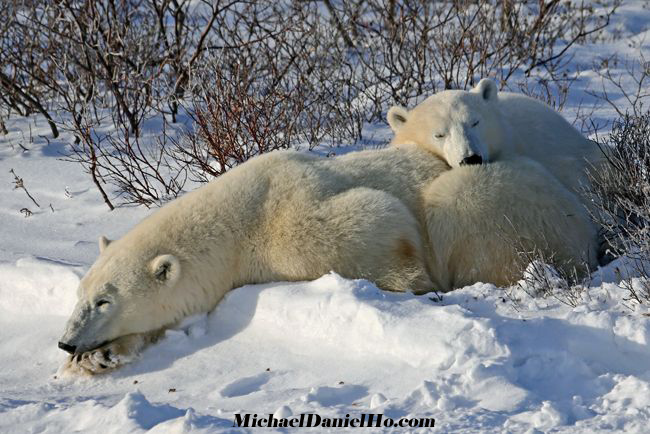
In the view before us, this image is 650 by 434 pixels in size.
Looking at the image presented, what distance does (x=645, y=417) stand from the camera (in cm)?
248

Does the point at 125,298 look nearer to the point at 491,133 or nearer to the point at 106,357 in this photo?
the point at 106,357

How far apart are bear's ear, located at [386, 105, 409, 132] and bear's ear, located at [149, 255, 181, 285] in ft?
5.24

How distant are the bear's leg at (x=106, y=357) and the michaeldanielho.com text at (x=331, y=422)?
1035 millimetres

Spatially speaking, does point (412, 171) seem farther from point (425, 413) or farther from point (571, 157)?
point (425, 413)

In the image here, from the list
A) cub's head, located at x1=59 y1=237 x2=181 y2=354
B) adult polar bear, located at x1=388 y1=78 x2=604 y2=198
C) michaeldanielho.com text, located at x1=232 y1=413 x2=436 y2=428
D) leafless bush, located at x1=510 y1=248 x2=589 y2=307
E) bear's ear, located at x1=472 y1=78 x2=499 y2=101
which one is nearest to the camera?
michaeldanielho.com text, located at x1=232 y1=413 x2=436 y2=428

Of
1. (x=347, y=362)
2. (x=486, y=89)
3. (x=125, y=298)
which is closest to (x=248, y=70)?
(x=486, y=89)

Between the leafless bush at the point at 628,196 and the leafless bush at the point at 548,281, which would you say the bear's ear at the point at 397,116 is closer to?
the leafless bush at the point at 628,196

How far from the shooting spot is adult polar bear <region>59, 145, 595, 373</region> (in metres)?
3.76

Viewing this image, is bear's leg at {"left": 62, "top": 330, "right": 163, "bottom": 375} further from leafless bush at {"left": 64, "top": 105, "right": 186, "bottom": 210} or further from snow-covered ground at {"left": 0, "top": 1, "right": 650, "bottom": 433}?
leafless bush at {"left": 64, "top": 105, "right": 186, "bottom": 210}

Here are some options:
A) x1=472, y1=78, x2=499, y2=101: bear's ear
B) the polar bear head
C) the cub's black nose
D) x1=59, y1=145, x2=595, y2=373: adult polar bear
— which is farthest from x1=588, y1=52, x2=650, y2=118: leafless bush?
the cub's black nose

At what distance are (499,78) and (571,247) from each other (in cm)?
365

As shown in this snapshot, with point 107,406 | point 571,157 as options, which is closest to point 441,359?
point 107,406

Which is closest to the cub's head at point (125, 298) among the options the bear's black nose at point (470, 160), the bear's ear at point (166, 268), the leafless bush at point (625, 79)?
the bear's ear at point (166, 268)

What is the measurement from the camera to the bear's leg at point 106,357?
363cm
